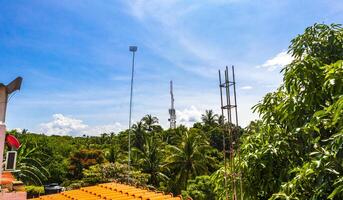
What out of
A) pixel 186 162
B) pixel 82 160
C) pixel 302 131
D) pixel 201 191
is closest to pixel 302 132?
pixel 302 131

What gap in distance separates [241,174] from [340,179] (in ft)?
8.50

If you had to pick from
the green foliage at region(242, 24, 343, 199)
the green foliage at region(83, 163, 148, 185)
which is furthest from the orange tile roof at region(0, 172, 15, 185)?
the green foliage at region(83, 163, 148, 185)

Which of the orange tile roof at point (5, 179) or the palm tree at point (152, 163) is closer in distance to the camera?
the orange tile roof at point (5, 179)

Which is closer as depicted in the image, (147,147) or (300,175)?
(300,175)

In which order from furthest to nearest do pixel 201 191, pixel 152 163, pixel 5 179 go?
pixel 152 163, pixel 201 191, pixel 5 179

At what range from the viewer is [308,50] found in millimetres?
7168

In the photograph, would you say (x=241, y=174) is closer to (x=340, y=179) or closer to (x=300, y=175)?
(x=300, y=175)

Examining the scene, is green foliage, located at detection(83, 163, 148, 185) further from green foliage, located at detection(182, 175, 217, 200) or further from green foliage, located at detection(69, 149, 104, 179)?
green foliage, located at detection(69, 149, 104, 179)

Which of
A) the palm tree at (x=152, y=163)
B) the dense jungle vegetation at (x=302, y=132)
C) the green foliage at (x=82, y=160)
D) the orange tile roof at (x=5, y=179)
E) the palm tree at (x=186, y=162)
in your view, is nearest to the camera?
the dense jungle vegetation at (x=302, y=132)

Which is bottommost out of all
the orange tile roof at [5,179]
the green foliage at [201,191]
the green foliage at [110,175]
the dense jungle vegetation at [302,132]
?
the green foliage at [201,191]

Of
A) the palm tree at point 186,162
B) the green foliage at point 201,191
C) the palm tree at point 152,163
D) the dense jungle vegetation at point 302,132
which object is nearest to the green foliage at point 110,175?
the palm tree at point 186,162

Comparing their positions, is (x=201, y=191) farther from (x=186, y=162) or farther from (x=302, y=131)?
(x=302, y=131)

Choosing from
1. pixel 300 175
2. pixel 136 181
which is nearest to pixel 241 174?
pixel 300 175

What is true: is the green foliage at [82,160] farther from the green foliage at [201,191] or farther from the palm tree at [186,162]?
the green foliage at [201,191]
